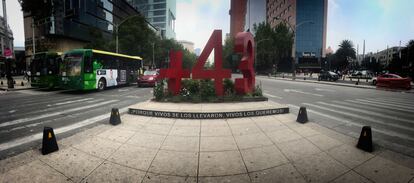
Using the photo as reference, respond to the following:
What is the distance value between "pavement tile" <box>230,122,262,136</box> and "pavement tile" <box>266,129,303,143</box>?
44 centimetres

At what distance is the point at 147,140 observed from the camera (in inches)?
210

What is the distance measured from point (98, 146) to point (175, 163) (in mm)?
2049

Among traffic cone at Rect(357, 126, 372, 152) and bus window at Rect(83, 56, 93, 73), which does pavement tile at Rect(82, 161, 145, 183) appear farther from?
bus window at Rect(83, 56, 93, 73)

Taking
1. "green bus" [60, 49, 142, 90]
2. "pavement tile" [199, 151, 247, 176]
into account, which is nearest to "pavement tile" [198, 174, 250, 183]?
"pavement tile" [199, 151, 247, 176]

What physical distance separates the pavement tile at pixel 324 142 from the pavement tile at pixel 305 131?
0.61 feet

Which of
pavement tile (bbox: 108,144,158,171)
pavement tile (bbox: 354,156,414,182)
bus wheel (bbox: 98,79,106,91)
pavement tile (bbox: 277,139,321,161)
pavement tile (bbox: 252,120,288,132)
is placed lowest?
pavement tile (bbox: 354,156,414,182)

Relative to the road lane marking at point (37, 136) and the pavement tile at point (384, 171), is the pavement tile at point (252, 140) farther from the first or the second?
the road lane marking at point (37, 136)

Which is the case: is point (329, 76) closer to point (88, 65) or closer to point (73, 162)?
point (88, 65)

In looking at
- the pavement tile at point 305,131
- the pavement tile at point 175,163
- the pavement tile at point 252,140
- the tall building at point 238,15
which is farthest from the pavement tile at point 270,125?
the tall building at point 238,15

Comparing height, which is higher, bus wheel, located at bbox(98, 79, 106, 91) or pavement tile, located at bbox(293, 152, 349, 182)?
bus wheel, located at bbox(98, 79, 106, 91)

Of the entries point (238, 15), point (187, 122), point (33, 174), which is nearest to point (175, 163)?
point (33, 174)

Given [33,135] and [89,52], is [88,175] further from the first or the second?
[89,52]

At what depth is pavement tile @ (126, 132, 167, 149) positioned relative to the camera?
199 inches

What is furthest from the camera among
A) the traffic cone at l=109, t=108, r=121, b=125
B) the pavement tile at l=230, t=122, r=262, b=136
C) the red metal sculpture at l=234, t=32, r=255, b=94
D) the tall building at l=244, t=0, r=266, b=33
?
the tall building at l=244, t=0, r=266, b=33
